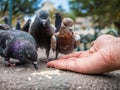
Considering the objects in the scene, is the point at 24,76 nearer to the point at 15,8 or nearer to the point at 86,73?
the point at 86,73

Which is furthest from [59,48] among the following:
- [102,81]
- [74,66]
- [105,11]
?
[105,11]

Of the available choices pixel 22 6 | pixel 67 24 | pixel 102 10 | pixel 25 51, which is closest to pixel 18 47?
pixel 25 51

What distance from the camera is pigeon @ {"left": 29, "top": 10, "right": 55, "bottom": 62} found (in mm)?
2584

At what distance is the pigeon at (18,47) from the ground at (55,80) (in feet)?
0.39

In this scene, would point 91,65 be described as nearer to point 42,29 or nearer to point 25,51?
point 25,51

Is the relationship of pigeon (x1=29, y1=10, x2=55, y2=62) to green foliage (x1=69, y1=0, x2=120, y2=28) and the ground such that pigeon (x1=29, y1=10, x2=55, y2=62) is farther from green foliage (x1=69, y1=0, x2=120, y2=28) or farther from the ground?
green foliage (x1=69, y1=0, x2=120, y2=28)

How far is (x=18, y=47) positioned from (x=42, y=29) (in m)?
0.44

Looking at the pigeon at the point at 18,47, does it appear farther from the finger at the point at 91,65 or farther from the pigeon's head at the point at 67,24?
the pigeon's head at the point at 67,24

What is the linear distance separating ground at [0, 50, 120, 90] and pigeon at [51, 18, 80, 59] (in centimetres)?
54

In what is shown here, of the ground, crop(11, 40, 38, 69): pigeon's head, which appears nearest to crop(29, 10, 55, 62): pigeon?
crop(11, 40, 38, 69): pigeon's head

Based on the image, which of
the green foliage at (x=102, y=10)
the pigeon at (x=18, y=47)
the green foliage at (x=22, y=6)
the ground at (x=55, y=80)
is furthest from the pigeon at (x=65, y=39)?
the green foliage at (x=102, y=10)

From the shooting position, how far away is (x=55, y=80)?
1.86m

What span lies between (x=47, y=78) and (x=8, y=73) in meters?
0.29

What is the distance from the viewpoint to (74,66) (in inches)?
80.7
